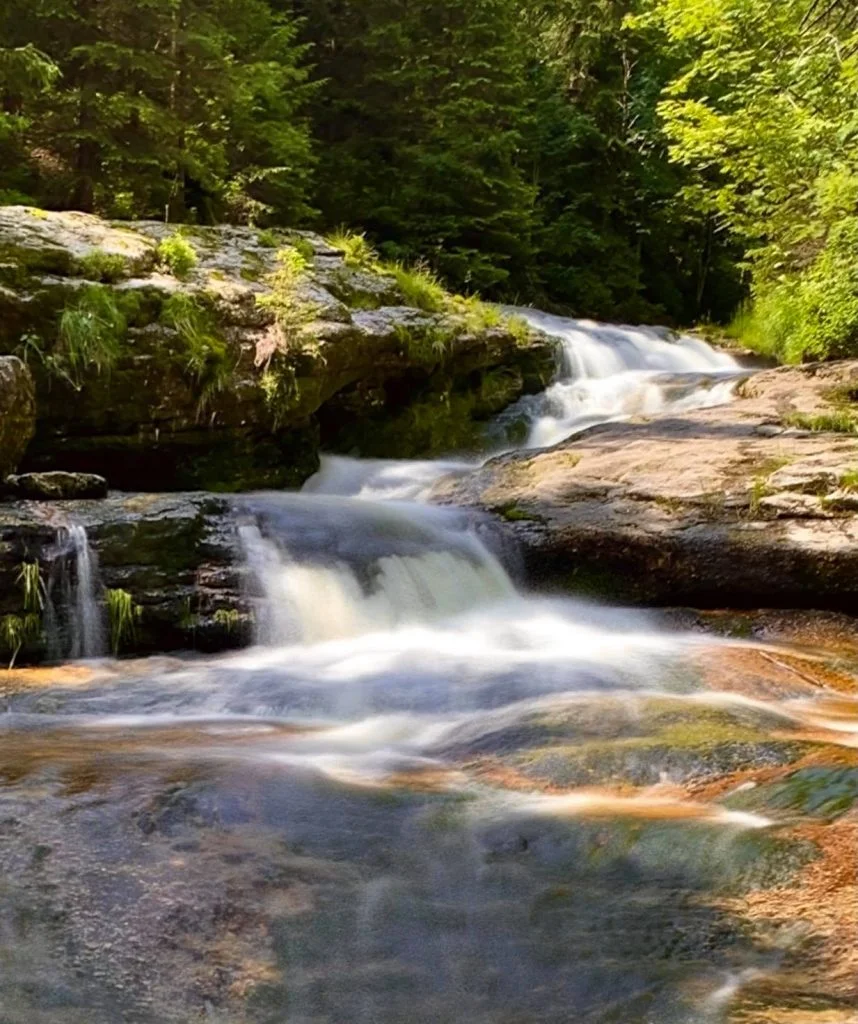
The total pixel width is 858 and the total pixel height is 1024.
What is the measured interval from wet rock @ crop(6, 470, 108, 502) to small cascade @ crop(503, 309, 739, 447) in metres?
6.16

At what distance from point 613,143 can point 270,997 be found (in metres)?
22.6

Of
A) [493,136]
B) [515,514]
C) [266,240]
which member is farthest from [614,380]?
[493,136]

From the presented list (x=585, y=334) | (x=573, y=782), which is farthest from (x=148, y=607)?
(x=585, y=334)

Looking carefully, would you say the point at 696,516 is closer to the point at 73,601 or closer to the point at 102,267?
the point at 73,601

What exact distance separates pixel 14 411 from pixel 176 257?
313 centimetres

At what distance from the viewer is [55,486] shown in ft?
22.8

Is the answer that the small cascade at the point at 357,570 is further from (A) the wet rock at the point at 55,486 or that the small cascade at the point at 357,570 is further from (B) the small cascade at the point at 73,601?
(A) the wet rock at the point at 55,486

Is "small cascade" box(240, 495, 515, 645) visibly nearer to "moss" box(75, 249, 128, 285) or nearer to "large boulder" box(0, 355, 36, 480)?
"large boulder" box(0, 355, 36, 480)

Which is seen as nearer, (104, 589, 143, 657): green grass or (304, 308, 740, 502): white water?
(104, 589, 143, 657): green grass

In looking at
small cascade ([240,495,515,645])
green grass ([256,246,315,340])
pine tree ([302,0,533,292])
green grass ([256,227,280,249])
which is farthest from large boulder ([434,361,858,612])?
pine tree ([302,0,533,292])

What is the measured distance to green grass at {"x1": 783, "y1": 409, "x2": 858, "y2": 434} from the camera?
29.5ft

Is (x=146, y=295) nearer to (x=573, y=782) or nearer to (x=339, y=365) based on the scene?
(x=339, y=365)

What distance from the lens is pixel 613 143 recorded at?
22.3 m

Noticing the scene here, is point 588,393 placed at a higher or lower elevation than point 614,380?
lower
